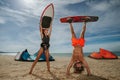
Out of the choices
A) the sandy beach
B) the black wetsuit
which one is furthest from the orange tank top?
the sandy beach

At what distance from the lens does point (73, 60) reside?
7098mm

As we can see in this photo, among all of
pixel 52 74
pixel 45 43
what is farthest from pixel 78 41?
pixel 52 74

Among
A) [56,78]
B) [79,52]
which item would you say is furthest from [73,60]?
[56,78]

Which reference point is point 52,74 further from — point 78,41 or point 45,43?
point 78,41

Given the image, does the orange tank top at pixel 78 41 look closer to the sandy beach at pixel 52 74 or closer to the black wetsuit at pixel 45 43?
the black wetsuit at pixel 45 43

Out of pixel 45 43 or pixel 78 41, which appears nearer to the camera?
pixel 78 41

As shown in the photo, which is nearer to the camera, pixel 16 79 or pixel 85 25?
pixel 16 79

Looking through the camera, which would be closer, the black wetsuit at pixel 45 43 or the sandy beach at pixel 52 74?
the sandy beach at pixel 52 74

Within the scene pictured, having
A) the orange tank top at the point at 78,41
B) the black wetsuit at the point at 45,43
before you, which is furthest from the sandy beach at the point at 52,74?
the orange tank top at the point at 78,41

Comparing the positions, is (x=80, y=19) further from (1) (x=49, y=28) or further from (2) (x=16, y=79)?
(2) (x=16, y=79)

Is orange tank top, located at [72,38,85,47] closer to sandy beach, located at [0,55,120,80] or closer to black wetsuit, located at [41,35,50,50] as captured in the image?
black wetsuit, located at [41,35,50,50]

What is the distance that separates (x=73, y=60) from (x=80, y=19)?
209 cm

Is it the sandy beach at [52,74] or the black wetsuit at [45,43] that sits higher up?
the black wetsuit at [45,43]

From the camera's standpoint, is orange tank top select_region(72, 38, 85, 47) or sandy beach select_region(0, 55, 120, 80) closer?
sandy beach select_region(0, 55, 120, 80)
